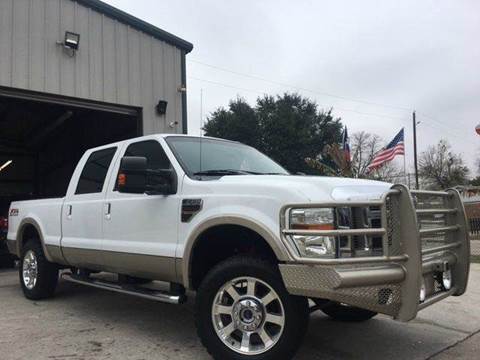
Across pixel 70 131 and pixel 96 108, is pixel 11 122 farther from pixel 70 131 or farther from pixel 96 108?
pixel 96 108

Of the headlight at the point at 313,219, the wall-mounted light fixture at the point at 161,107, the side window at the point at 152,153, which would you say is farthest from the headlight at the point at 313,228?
the wall-mounted light fixture at the point at 161,107

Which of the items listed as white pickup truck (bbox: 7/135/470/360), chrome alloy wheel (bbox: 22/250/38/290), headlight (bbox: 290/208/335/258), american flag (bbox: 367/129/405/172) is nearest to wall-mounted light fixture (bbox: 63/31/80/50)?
chrome alloy wheel (bbox: 22/250/38/290)

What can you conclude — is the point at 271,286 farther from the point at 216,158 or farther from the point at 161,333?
the point at 161,333

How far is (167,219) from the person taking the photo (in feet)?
15.1

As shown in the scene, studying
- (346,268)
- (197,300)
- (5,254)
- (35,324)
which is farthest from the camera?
(5,254)

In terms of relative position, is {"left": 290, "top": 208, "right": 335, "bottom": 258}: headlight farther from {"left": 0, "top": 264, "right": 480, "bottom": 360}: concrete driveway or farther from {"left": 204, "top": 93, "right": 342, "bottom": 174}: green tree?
{"left": 204, "top": 93, "right": 342, "bottom": 174}: green tree

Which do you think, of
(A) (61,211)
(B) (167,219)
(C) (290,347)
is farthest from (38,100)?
(C) (290,347)

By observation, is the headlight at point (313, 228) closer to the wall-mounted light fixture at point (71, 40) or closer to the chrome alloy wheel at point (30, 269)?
the chrome alloy wheel at point (30, 269)

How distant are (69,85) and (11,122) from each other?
6418mm

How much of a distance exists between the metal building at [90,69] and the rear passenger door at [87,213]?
15.4 ft

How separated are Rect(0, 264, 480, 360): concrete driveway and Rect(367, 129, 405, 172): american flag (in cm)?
1352

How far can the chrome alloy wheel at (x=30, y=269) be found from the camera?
22.4ft

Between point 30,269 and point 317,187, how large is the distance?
4856mm

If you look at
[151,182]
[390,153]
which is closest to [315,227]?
[151,182]
